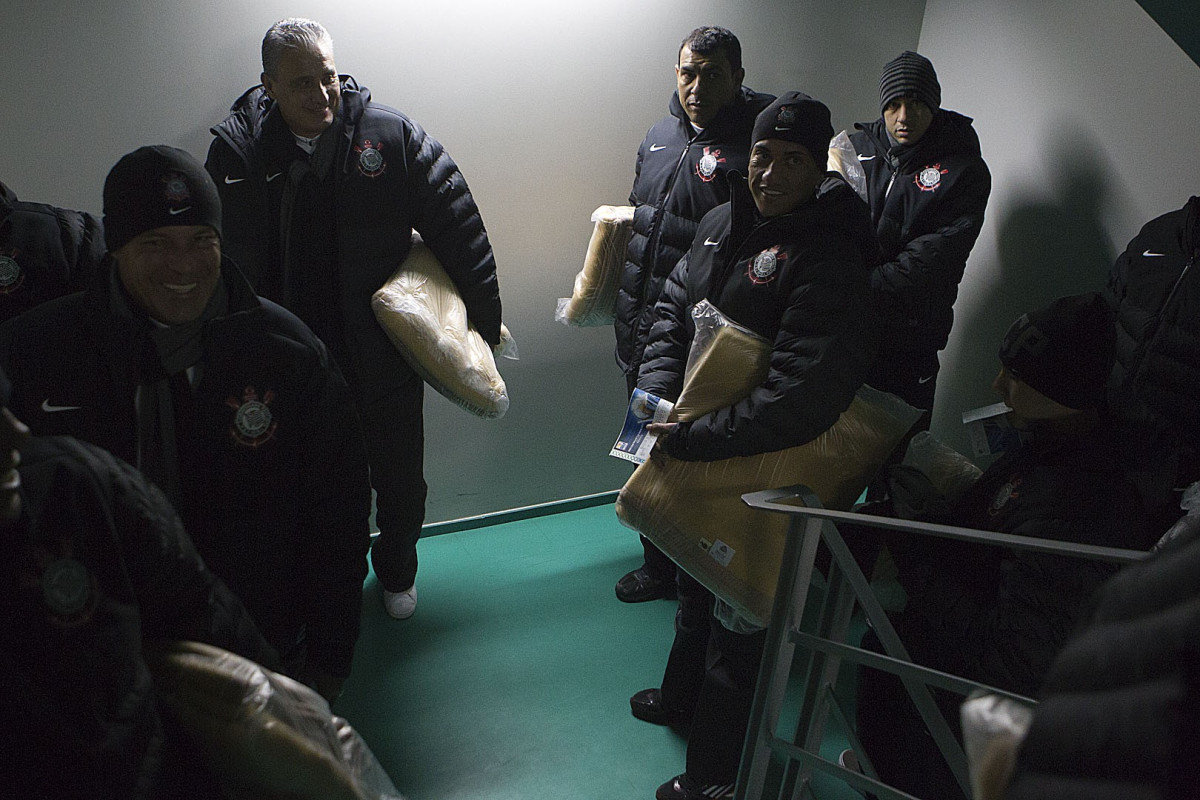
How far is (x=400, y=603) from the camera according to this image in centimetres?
284

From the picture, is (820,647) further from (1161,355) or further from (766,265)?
(1161,355)

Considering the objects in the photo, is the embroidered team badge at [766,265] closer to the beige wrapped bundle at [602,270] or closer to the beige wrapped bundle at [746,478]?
the beige wrapped bundle at [746,478]

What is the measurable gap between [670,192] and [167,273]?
1.69 m

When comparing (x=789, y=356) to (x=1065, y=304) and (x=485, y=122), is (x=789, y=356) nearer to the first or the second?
(x=1065, y=304)

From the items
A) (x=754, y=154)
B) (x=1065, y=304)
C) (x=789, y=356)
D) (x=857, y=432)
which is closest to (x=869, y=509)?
(x=857, y=432)

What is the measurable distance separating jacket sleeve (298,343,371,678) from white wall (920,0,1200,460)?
260 centimetres

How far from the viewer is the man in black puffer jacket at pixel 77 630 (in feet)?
2.22

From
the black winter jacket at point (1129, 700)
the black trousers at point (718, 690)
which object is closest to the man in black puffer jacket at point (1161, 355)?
the black trousers at point (718, 690)

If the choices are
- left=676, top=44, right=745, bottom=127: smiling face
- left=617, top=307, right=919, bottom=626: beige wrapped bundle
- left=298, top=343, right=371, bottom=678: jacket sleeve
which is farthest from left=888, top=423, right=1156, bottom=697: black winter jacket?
left=676, top=44, right=745, bottom=127: smiling face

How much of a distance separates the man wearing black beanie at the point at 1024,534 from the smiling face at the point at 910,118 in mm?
1302

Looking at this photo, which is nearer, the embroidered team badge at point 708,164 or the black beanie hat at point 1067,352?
the black beanie hat at point 1067,352

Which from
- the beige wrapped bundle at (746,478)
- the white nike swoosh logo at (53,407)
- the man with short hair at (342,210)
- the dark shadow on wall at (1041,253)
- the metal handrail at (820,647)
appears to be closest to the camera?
the white nike swoosh logo at (53,407)

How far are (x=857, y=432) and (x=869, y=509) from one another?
0.18m

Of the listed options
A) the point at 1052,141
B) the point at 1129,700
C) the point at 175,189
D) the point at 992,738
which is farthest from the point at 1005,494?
the point at 1052,141
